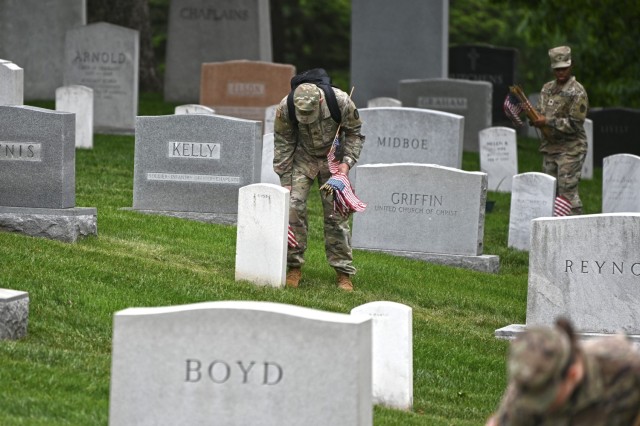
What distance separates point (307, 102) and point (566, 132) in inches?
192

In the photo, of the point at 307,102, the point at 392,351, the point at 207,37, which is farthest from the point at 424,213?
the point at 207,37

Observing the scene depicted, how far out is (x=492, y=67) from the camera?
2562 cm

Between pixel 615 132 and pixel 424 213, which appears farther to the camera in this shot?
pixel 615 132

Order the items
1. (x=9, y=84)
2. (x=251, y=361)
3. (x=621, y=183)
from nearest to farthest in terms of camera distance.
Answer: (x=251, y=361)
(x=9, y=84)
(x=621, y=183)

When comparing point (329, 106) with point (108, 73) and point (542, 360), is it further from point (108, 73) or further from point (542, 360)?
point (108, 73)

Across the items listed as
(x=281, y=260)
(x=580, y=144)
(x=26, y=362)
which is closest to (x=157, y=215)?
(x=281, y=260)

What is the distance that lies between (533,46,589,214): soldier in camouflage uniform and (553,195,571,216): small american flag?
4cm

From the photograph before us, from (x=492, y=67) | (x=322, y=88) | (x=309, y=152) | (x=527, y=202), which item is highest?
(x=492, y=67)

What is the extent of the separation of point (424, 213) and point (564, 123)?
202 centimetres

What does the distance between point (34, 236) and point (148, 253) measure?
0.90 metres

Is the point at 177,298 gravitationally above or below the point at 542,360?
below

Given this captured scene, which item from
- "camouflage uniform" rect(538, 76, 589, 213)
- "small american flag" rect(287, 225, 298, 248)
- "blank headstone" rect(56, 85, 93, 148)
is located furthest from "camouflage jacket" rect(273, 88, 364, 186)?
"blank headstone" rect(56, 85, 93, 148)

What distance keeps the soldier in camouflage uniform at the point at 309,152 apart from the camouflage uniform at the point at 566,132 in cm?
425

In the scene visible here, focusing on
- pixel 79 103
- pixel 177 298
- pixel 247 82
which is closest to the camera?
pixel 177 298
